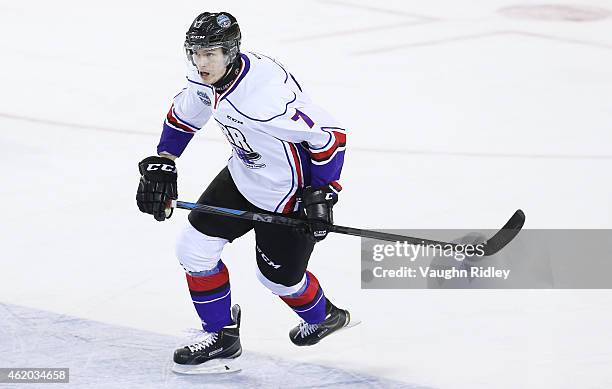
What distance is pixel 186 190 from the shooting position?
4.98 meters

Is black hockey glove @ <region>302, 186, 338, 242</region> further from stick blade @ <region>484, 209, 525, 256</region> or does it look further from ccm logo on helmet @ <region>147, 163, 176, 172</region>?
stick blade @ <region>484, 209, 525, 256</region>

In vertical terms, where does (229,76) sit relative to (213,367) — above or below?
above

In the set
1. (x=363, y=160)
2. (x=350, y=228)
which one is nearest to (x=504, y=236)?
(x=350, y=228)

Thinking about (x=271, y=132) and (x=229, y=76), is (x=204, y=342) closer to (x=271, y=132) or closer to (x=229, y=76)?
(x=271, y=132)

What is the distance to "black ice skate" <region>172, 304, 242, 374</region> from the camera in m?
3.49

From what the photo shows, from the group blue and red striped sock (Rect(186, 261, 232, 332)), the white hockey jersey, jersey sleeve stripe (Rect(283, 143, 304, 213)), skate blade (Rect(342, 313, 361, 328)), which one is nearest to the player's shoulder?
the white hockey jersey

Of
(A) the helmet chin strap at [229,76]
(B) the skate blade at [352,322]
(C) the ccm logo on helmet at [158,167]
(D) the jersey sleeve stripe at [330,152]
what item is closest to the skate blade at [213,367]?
(B) the skate blade at [352,322]

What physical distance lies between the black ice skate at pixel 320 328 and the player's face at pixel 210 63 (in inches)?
33.6

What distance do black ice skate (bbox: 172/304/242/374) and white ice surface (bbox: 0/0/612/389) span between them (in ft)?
0.40

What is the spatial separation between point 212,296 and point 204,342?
149mm

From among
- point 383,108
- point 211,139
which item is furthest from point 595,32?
point 211,139

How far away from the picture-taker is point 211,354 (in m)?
3.52

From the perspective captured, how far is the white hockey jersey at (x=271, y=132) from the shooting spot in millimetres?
3238

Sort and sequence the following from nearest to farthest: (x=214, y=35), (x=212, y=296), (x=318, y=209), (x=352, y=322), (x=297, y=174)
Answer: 1. (x=214, y=35)
2. (x=318, y=209)
3. (x=297, y=174)
4. (x=212, y=296)
5. (x=352, y=322)
